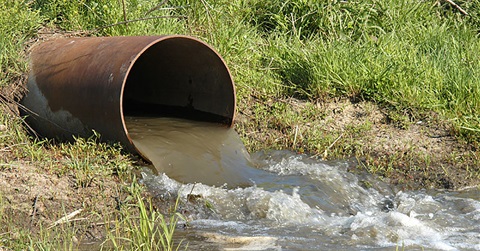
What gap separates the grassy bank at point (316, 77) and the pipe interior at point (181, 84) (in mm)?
373

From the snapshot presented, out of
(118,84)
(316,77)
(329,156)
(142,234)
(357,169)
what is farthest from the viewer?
(316,77)

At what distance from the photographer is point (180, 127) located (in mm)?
7121

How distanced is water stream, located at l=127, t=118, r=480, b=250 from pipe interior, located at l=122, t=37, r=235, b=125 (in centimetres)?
23

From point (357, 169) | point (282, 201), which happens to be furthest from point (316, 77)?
point (282, 201)

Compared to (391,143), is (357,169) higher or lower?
lower

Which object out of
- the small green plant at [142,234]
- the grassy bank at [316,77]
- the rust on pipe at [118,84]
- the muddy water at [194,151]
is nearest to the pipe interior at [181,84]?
the rust on pipe at [118,84]

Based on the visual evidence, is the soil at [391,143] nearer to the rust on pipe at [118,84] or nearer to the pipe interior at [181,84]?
the pipe interior at [181,84]

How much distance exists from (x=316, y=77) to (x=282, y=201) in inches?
93.0

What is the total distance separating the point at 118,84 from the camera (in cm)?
614

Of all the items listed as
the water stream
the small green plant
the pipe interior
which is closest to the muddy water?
the water stream

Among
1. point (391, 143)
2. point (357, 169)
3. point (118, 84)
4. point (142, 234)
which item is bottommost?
point (357, 169)

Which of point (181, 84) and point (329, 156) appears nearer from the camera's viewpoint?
point (329, 156)

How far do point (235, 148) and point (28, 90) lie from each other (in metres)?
1.81

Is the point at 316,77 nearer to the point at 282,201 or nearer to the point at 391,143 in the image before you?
the point at 391,143
